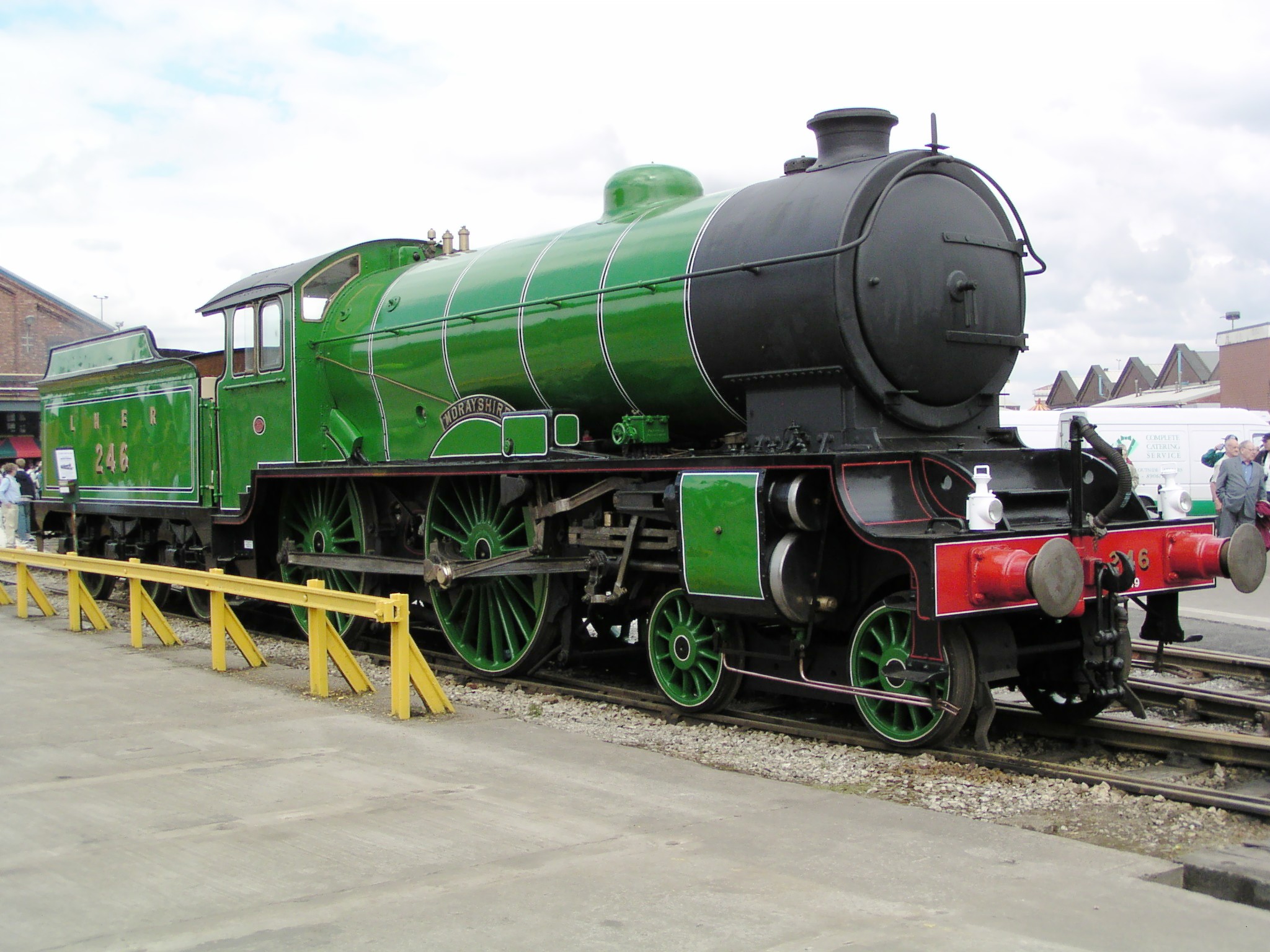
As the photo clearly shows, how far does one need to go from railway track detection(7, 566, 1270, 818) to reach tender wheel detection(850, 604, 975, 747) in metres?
0.11

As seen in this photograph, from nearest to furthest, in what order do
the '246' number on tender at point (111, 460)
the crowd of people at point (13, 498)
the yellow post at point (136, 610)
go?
the yellow post at point (136, 610) < the '246' number on tender at point (111, 460) < the crowd of people at point (13, 498)

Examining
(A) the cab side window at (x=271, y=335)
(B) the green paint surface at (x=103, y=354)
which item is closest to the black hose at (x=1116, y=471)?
(A) the cab side window at (x=271, y=335)

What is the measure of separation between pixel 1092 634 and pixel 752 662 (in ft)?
6.17

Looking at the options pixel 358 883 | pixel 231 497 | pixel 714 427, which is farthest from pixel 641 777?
pixel 231 497

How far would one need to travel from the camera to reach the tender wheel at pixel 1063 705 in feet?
21.6

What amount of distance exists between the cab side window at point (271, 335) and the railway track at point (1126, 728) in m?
3.37

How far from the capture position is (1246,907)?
3834 millimetres

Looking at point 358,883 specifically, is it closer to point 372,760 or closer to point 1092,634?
point 372,760

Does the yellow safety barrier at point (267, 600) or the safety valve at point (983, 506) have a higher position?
the safety valve at point (983, 506)

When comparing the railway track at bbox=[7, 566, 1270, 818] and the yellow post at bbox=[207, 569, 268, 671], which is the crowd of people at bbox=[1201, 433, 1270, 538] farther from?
the yellow post at bbox=[207, 569, 268, 671]

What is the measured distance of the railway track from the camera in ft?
17.9

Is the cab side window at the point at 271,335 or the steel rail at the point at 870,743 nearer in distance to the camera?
the steel rail at the point at 870,743

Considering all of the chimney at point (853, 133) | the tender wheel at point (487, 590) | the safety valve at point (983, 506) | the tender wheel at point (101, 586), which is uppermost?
the chimney at point (853, 133)

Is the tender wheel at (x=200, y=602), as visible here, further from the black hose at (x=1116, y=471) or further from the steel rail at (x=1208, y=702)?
the black hose at (x=1116, y=471)
